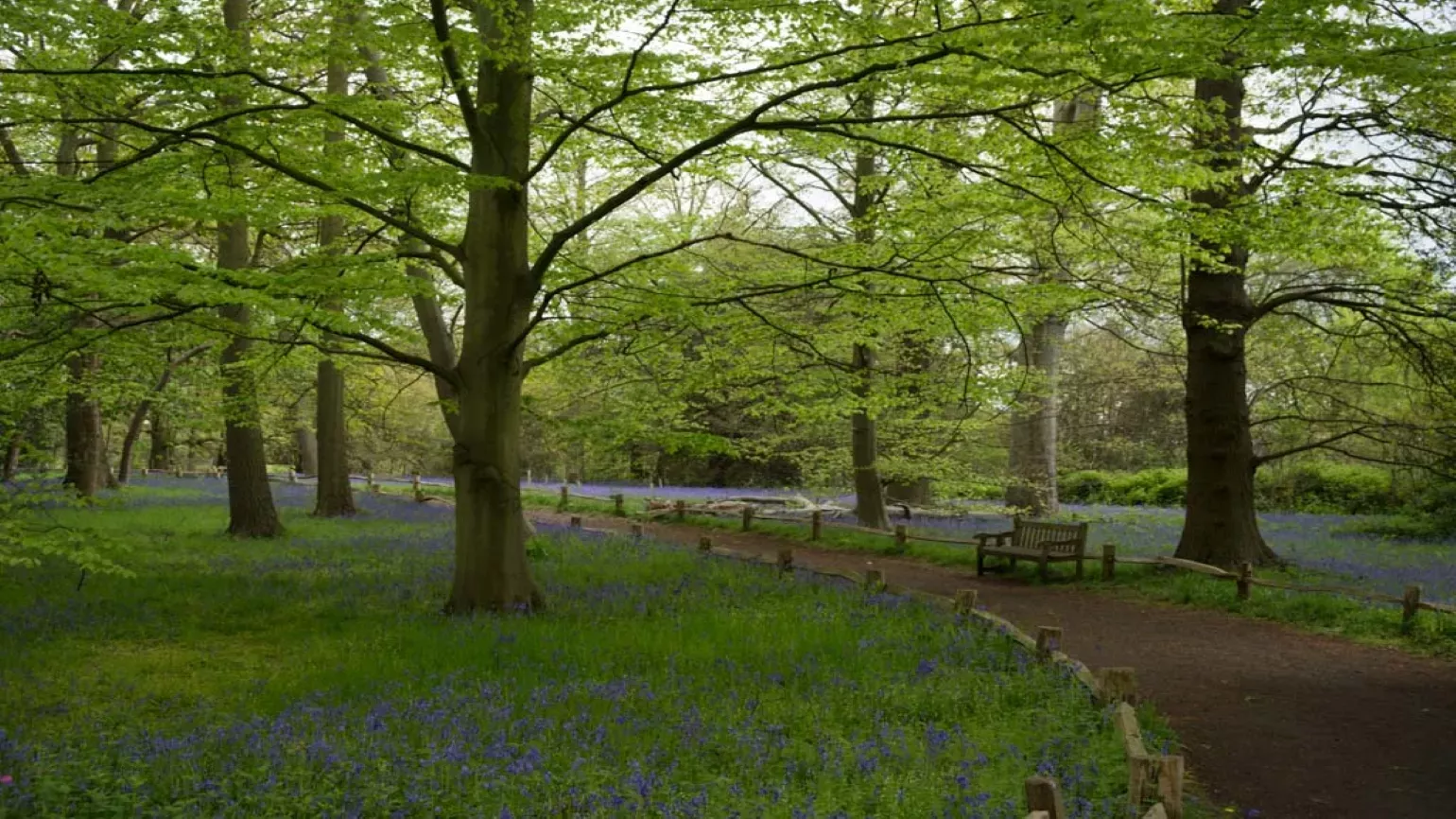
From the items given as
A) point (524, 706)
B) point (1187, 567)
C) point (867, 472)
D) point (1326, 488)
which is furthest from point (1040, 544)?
point (1326, 488)

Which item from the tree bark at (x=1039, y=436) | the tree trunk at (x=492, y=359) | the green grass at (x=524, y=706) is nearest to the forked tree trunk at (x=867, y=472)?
the tree bark at (x=1039, y=436)

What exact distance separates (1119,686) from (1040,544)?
31.3ft

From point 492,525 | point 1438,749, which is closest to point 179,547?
point 492,525

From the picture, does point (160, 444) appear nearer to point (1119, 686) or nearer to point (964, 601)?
point (964, 601)

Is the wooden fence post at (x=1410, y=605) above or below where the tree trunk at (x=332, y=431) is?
below

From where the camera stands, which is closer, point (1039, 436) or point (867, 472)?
point (867, 472)

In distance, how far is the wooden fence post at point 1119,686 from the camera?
6.95 metres

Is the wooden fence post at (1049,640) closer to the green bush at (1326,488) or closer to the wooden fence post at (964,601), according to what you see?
the wooden fence post at (964,601)

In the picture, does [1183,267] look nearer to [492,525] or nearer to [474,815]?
[492,525]

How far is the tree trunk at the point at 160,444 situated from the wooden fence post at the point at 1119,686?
34924mm

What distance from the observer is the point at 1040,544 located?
16219 millimetres

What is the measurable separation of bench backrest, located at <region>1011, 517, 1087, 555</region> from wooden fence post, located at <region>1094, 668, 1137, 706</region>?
912 cm

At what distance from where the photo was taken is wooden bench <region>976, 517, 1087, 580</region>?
15.7 m

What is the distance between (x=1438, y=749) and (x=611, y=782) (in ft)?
20.7
